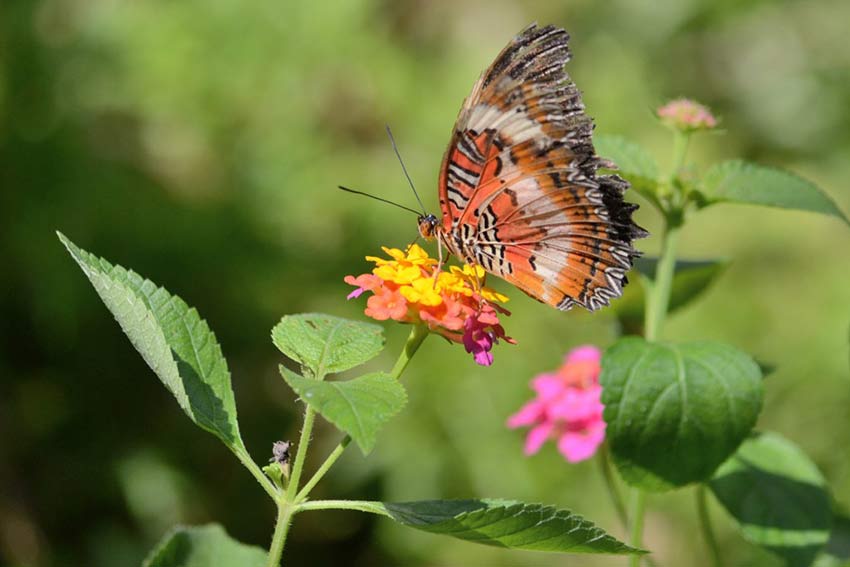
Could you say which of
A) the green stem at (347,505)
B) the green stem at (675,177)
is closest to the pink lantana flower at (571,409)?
the green stem at (675,177)

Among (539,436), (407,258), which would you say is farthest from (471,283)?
(539,436)

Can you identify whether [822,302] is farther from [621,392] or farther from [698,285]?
[621,392]

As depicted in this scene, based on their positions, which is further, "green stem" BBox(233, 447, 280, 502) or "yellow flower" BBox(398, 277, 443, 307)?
"yellow flower" BBox(398, 277, 443, 307)

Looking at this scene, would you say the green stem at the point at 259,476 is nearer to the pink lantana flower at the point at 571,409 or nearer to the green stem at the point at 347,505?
the green stem at the point at 347,505

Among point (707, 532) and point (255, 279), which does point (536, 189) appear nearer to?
point (707, 532)

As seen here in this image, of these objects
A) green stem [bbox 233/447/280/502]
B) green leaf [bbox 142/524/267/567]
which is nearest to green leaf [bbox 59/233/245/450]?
green stem [bbox 233/447/280/502]

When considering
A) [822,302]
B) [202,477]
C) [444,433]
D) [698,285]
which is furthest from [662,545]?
[698,285]

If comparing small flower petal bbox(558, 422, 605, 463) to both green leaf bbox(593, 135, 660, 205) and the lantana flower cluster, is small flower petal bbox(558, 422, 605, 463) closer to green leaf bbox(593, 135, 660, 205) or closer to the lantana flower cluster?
green leaf bbox(593, 135, 660, 205)

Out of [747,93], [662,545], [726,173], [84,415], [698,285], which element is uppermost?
[726,173]
